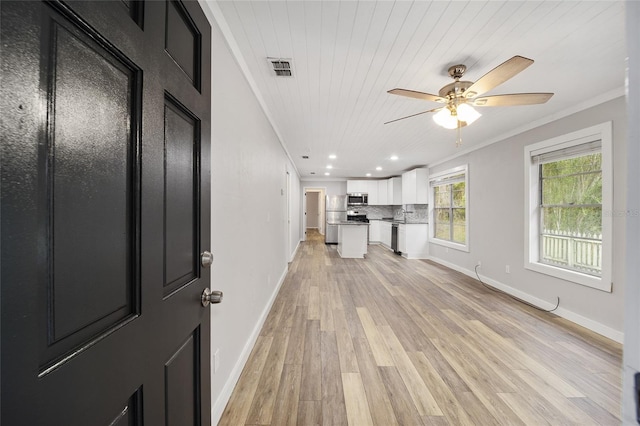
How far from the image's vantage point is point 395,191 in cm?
802

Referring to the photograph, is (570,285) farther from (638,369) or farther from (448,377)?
(638,369)

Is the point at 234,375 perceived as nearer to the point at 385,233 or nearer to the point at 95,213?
the point at 95,213

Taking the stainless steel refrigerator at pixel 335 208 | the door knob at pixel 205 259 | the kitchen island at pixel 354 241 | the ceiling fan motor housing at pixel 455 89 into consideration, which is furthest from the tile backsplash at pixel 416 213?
the door knob at pixel 205 259

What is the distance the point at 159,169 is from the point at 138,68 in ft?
0.78

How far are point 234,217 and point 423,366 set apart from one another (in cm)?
185

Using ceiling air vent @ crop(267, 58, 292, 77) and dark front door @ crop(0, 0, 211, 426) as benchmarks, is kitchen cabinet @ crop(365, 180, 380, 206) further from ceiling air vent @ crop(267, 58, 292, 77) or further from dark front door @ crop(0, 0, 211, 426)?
dark front door @ crop(0, 0, 211, 426)

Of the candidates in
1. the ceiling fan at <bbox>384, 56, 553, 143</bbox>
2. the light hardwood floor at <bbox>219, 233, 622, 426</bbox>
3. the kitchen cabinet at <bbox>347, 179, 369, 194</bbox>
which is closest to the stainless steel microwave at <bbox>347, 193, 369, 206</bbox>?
the kitchen cabinet at <bbox>347, 179, 369, 194</bbox>

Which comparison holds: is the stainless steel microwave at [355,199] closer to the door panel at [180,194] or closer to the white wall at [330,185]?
the white wall at [330,185]

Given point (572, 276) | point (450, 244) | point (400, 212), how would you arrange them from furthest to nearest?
point (400, 212), point (450, 244), point (572, 276)

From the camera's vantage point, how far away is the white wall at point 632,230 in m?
0.36

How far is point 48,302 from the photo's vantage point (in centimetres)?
40

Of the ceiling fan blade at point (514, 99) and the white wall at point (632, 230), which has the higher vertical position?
the ceiling fan blade at point (514, 99)

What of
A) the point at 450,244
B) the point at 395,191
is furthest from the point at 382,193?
the point at 450,244

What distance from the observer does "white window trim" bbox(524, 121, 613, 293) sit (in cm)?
251
